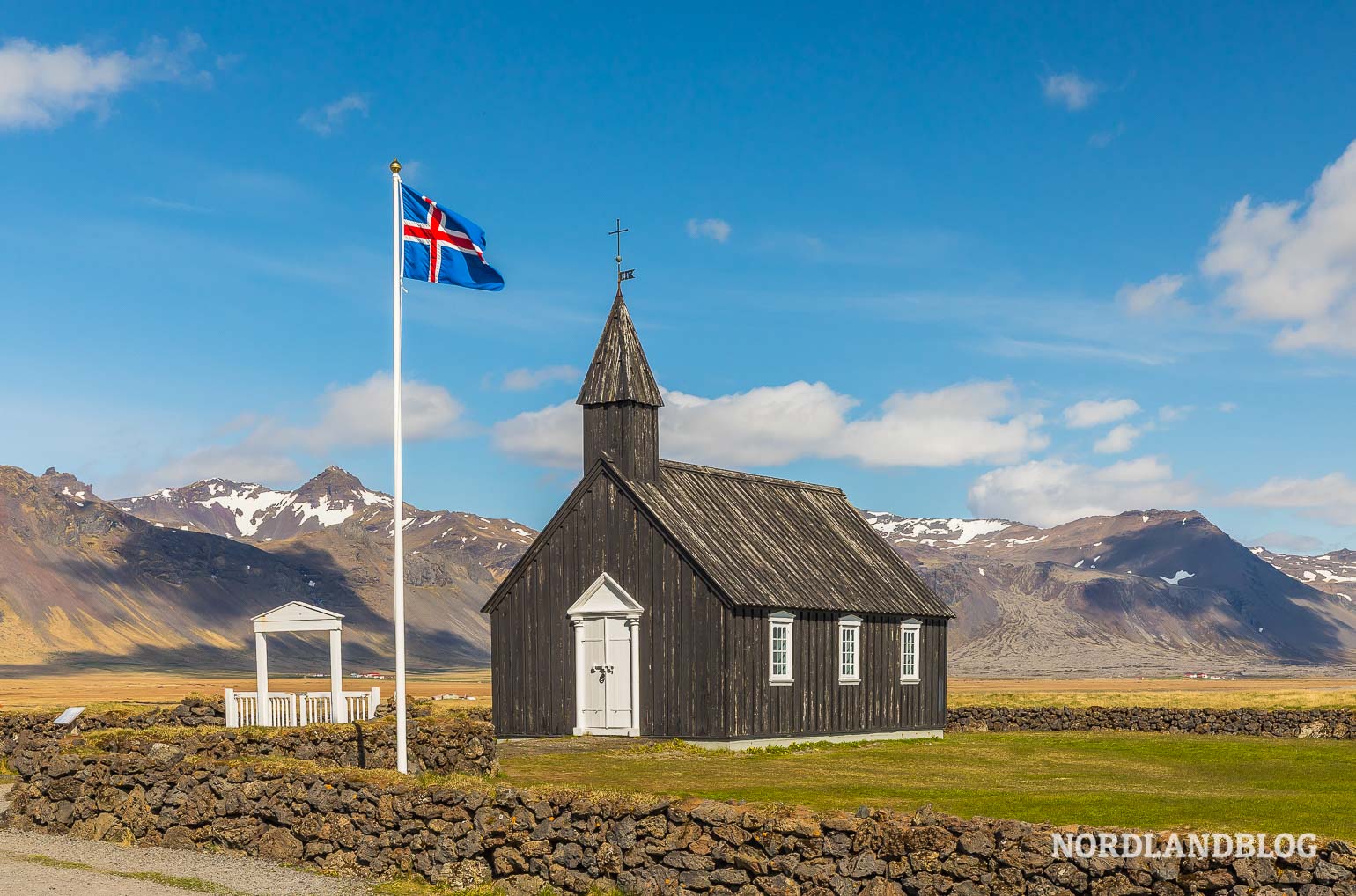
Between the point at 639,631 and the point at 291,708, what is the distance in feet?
26.5

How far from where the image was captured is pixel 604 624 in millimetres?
36125

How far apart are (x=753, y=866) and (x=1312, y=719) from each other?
3375 centimetres

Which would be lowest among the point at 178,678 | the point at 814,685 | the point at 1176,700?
the point at 178,678

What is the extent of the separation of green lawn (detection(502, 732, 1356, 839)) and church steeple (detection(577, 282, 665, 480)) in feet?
25.2

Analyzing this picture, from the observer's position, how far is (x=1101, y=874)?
13812 millimetres

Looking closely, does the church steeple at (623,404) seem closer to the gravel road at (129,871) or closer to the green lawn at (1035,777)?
the green lawn at (1035,777)

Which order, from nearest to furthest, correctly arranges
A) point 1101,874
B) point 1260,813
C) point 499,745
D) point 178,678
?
1. point 1101,874
2. point 1260,813
3. point 499,745
4. point 178,678

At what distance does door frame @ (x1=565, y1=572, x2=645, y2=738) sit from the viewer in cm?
3550

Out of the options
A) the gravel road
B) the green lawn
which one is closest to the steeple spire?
the green lawn

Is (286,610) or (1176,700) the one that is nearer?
(286,610)

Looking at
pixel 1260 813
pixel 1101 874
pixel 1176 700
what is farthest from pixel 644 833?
pixel 1176 700

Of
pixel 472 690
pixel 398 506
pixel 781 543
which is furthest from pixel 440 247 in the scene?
pixel 472 690

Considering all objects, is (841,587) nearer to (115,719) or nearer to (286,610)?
(286,610)

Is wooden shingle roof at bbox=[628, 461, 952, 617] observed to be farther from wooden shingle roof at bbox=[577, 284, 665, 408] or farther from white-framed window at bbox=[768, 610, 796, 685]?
wooden shingle roof at bbox=[577, 284, 665, 408]
